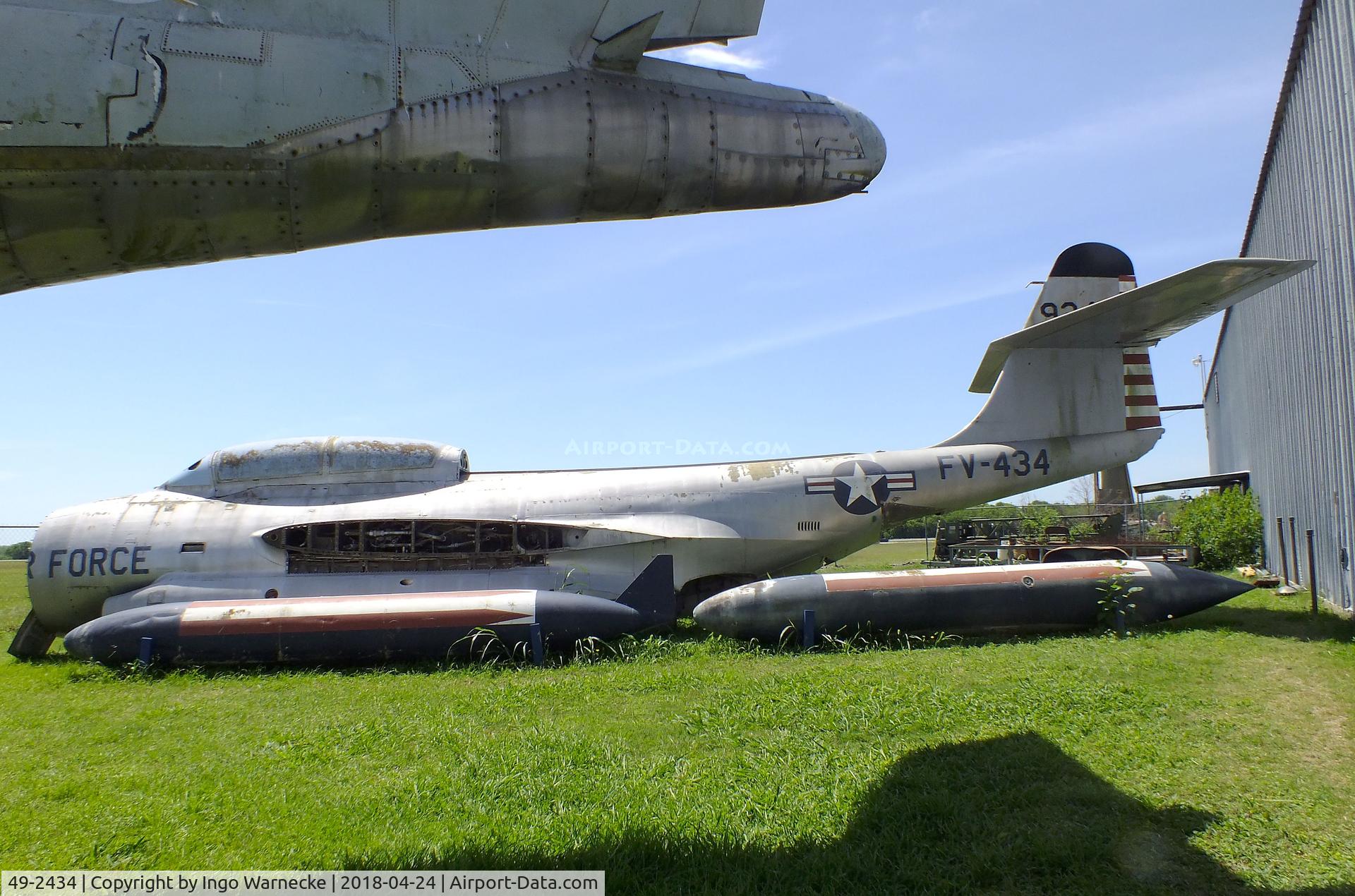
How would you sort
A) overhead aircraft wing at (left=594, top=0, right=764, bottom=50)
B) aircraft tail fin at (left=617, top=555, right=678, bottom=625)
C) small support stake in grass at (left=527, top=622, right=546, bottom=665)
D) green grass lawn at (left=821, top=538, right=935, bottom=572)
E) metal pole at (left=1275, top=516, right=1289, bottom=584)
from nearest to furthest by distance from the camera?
overhead aircraft wing at (left=594, top=0, right=764, bottom=50) < small support stake in grass at (left=527, top=622, right=546, bottom=665) < aircraft tail fin at (left=617, top=555, right=678, bottom=625) < metal pole at (left=1275, top=516, right=1289, bottom=584) < green grass lawn at (left=821, top=538, right=935, bottom=572)

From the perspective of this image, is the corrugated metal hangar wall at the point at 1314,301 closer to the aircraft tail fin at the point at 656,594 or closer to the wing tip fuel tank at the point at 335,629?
the aircraft tail fin at the point at 656,594

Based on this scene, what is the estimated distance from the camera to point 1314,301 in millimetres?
11953

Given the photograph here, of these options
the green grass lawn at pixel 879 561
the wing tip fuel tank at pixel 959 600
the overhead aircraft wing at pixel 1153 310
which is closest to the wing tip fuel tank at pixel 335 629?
the wing tip fuel tank at pixel 959 600

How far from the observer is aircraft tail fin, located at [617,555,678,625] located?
11297 mm

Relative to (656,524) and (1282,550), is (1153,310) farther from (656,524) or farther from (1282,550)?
(656,524)

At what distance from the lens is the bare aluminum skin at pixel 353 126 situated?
3.75 m

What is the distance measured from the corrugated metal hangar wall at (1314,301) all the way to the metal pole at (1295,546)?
0.28 feet

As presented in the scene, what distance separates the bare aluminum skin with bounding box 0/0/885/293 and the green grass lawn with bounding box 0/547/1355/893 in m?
3.43

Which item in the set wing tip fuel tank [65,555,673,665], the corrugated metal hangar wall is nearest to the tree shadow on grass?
wing tip fuel tank [65,555,673,665]

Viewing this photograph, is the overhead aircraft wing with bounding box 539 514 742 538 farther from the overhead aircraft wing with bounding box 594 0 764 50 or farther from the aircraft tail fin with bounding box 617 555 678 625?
the overhead aircraft wing with bounding box 594 0 764 50

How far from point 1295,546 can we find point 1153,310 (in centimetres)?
605

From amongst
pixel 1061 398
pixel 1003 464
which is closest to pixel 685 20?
pixel 1003 464

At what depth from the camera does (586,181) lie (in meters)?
4.82

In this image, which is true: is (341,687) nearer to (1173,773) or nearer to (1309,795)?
(1173,773)
